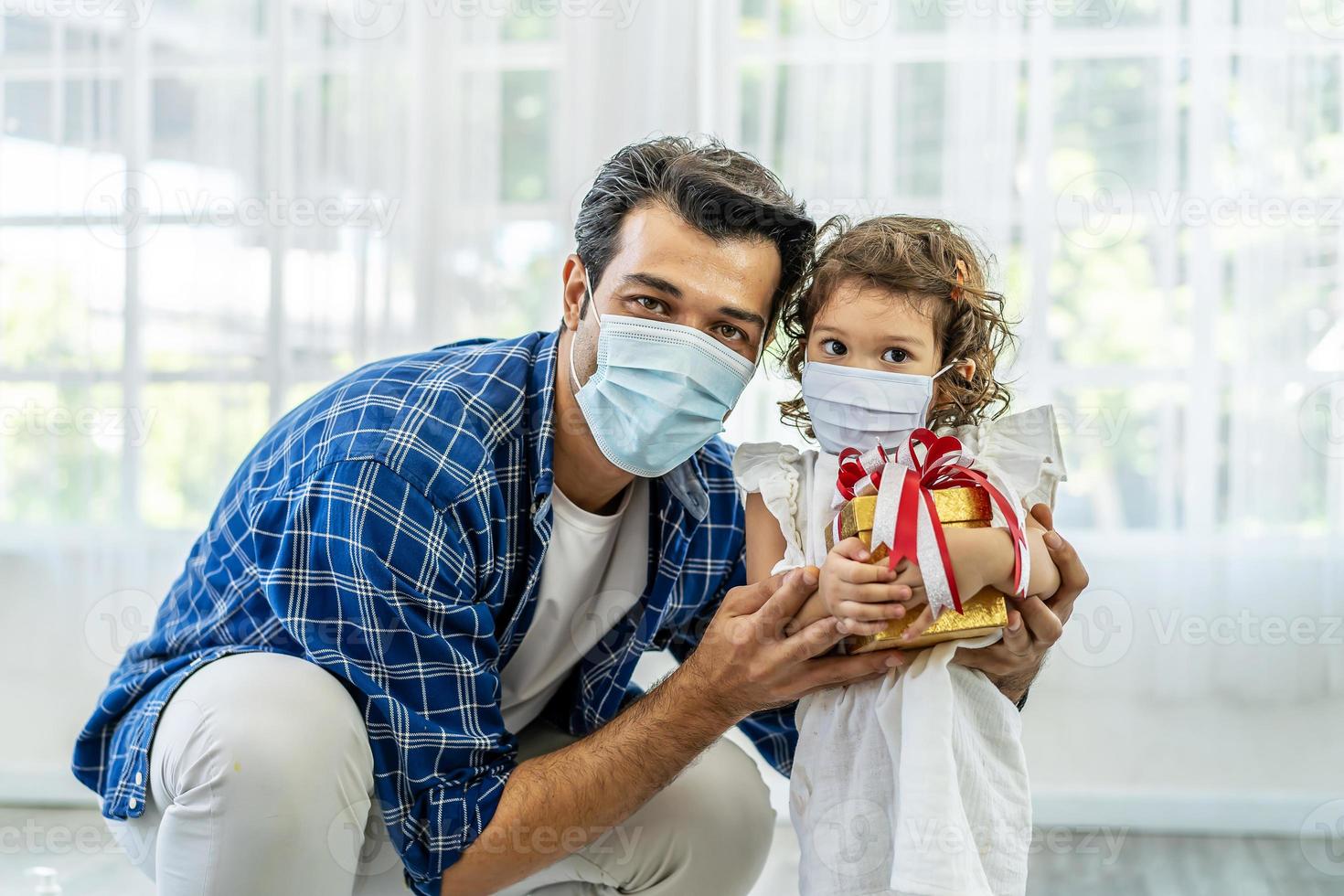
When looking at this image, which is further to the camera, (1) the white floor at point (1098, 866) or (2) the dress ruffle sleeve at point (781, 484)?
(1) the white floor at point (1098, 866)

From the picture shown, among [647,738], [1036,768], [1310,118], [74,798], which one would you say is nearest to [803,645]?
[647,738]

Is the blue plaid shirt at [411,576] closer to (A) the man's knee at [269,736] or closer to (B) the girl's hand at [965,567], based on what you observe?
(A) the man's knee at [269,736]

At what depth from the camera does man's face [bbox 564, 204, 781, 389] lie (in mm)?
1546

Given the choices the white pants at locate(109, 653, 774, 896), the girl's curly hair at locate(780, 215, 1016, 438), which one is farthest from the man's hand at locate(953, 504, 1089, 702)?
the white pants at locate(109, 653, 774, 896)

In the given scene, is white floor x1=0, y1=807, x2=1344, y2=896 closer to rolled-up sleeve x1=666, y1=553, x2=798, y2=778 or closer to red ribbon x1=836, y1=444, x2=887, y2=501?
rolled-up sleeve x1=666, y1=553, x2=798, y2=778

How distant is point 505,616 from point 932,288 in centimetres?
81

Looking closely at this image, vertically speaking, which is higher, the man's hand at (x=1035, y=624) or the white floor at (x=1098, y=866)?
the man's hand at (x=1035, y=624)

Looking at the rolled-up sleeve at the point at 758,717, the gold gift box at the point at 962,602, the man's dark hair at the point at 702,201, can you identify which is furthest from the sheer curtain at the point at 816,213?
the gold gift box at the point at 962,602

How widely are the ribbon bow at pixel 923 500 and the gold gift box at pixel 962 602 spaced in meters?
0.02

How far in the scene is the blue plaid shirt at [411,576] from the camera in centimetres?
145

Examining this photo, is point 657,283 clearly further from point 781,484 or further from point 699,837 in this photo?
point 699,837

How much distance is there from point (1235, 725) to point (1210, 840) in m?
0.31

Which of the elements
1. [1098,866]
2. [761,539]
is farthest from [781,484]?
[1098,866]

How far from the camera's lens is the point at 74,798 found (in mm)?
2924
